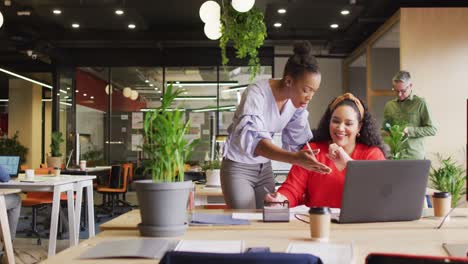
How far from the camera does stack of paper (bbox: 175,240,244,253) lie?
1376 mm

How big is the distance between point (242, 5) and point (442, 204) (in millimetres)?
3323

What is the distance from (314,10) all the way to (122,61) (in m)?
5.43

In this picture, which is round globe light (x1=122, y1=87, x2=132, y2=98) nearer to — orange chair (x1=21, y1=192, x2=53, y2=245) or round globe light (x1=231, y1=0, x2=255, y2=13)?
orange chair (x1=21, y1=192, x2=53, y2=245)

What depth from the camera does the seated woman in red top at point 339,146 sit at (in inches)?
98.1

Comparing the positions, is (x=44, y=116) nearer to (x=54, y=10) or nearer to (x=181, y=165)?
(x=54, y=10)

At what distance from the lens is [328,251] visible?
137 cm

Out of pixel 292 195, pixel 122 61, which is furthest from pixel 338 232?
pixel 122 61

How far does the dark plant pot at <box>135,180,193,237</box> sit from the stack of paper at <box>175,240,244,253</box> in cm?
12

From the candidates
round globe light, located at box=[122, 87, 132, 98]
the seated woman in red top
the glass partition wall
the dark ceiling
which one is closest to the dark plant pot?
the seated woman in red top

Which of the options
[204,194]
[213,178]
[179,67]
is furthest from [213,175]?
[179,67]

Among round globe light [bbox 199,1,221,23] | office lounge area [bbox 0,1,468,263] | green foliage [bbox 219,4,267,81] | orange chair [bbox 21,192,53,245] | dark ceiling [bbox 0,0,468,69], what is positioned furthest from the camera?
dark ceiling [bbox 0,0,468,69]

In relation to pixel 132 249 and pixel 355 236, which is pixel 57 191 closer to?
pixel 132 249

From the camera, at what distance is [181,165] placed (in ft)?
5.40

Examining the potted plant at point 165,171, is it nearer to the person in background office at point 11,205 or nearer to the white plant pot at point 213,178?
the white plant pot at point 213,178
